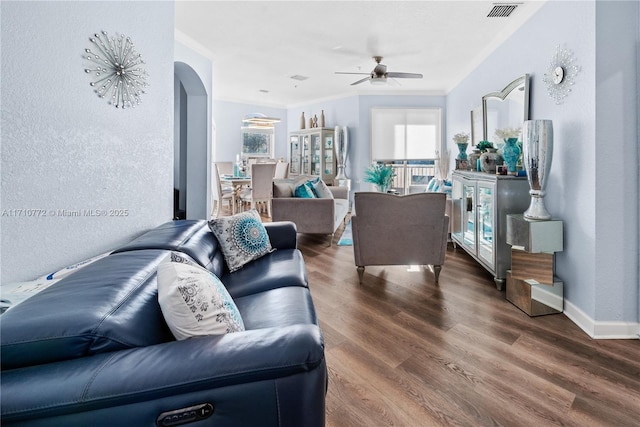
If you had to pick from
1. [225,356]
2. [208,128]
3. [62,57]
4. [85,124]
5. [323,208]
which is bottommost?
[225,356]

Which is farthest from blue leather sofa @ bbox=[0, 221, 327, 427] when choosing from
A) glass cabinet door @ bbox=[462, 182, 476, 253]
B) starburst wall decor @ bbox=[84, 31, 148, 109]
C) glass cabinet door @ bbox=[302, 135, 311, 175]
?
glass cabinet door @ bbox=[302, 135, 311, 175]

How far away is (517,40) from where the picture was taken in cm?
352

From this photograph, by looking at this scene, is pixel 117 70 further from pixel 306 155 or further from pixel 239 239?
pixel 306 155

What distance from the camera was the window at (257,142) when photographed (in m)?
8.63

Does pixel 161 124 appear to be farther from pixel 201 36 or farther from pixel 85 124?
pixel 201 36

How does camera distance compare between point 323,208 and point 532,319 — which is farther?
point 323,208

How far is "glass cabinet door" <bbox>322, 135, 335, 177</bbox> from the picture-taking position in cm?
780

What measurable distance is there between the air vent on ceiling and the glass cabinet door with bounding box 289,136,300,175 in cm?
544

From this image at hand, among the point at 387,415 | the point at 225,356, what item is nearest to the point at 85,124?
the point at 225,356

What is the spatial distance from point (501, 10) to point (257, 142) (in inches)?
251

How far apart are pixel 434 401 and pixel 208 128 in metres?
4.63

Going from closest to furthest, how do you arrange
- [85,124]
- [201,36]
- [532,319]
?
[85,124] < [532,319] < [201,36]

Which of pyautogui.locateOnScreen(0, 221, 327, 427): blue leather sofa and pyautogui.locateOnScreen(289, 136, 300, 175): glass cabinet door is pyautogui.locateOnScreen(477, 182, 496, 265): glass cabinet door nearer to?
pyautogui.locateOnScreen(0, 221, 327, 427): blue leather sofa

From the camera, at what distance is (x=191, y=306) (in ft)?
3.37
